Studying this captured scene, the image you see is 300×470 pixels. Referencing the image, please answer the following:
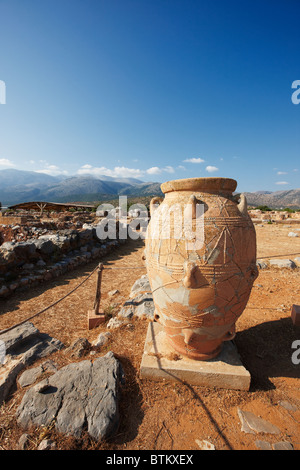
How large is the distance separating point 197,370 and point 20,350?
2542 mm

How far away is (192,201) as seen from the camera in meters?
2.11

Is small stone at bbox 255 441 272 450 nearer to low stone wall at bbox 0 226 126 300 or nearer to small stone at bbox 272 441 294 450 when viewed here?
small stone at bbox 272 441 294 450

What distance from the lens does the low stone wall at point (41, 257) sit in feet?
19.0

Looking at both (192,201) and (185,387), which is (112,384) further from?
(192,201)

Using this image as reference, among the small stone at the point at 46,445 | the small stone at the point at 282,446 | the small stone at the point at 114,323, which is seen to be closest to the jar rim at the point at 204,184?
the small stone at the point at 282,446

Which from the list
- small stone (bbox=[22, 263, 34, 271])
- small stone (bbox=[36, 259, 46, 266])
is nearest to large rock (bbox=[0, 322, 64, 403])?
small stone (bbox=[22, 263, 34, 271])

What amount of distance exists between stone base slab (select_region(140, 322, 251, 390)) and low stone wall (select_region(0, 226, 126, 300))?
4565 mm

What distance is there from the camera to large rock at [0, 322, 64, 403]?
8.22 ft

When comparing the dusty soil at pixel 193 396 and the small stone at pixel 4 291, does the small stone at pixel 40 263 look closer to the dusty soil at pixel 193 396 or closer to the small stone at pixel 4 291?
the small stone at pixel 4 291

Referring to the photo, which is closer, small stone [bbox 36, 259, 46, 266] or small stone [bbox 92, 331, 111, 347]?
small stone [bbox 92, 331, 111, 347]

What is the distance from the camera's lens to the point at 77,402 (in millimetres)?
2055

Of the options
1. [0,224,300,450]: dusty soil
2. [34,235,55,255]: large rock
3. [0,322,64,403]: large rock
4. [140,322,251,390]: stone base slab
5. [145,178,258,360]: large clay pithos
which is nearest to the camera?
[0,224,300,450]: dusty soil

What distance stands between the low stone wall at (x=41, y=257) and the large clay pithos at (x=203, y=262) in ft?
16.1

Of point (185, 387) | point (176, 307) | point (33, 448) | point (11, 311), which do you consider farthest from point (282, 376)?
point (11, 311)
